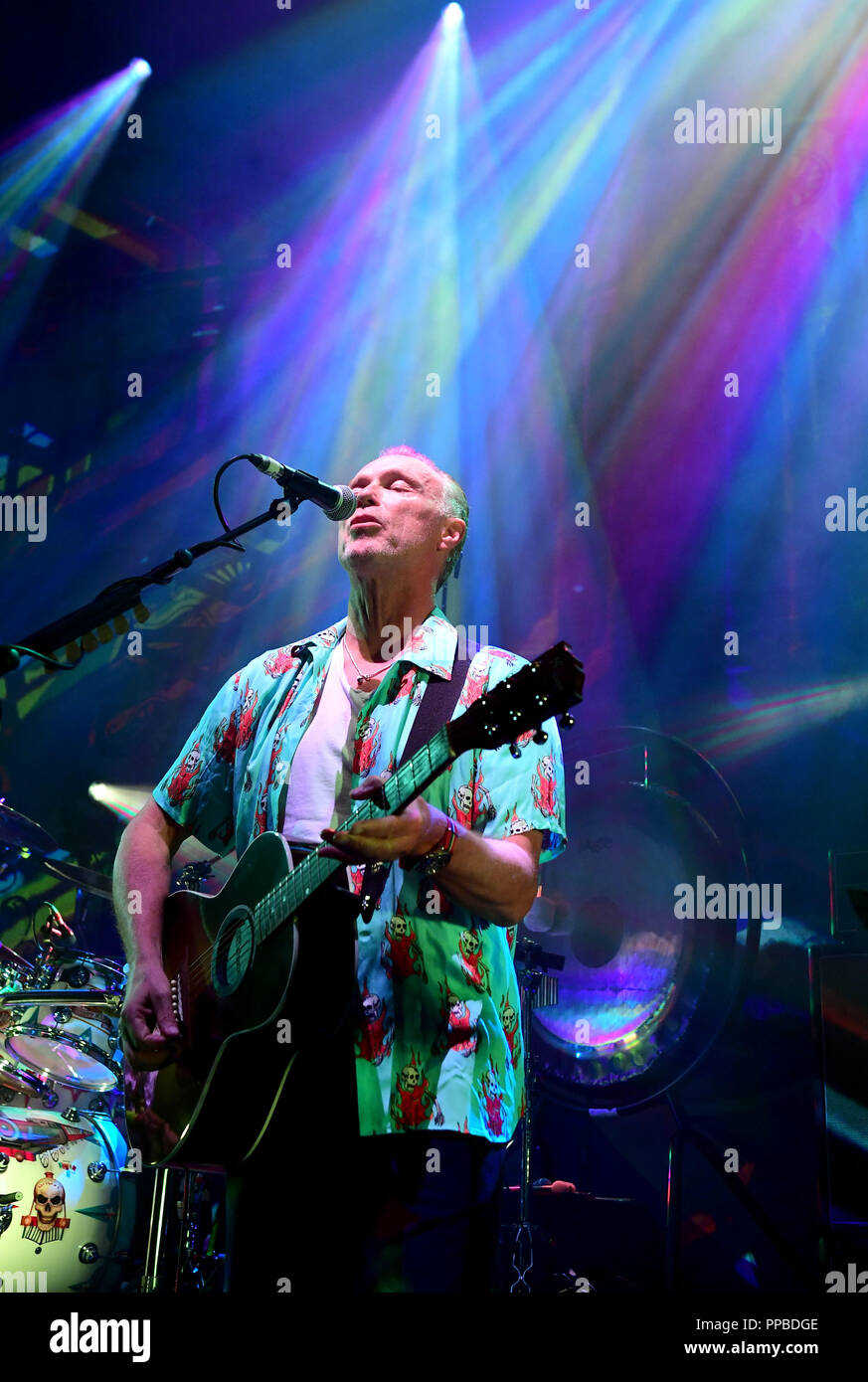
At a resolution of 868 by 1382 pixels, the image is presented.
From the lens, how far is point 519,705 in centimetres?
204

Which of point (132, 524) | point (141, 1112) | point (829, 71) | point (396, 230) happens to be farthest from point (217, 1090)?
point (829, 71)

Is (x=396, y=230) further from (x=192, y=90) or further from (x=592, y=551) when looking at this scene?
(x=592, y=551)

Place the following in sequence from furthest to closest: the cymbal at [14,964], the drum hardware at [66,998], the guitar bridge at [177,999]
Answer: the cymbal at [14,964]
the drum hardware at [66,998]
the guitar bridge at [177,999]

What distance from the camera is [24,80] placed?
536 centimetres

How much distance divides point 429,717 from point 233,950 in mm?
663

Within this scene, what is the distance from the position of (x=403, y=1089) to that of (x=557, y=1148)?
3.56 meters

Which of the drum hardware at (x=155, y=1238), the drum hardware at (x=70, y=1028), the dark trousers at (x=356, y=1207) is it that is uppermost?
the drum hardware at (x=70, y=1028)

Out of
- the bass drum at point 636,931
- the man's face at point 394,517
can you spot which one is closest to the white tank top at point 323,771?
the man's face at point 394,517

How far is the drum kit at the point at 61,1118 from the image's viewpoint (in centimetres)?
402

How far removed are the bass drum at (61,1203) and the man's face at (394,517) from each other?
9.03 ft

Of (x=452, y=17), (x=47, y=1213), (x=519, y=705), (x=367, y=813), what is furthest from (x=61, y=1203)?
(x=452, y=17)

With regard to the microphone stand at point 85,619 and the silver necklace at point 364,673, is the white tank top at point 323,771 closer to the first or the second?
the silver necklace at point 364,673

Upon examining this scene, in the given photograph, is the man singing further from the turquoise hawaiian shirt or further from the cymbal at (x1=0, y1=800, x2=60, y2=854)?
the cymbal at (x1=0, y1=800, x2=60, y2=854)

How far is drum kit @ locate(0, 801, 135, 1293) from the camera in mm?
4023
